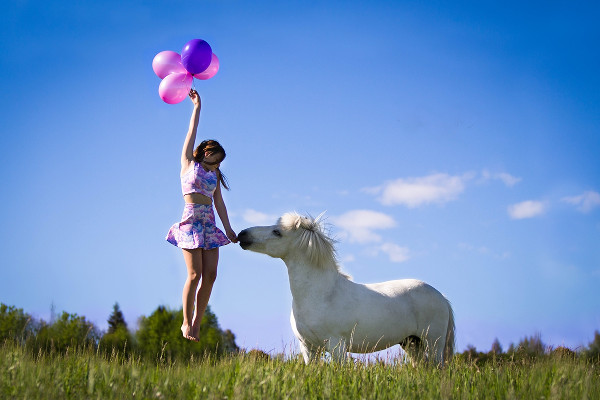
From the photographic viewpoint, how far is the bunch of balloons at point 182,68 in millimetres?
7852

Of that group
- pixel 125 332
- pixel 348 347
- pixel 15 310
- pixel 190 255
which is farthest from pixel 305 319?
pixel 125 332

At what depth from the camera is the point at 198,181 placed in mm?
7273

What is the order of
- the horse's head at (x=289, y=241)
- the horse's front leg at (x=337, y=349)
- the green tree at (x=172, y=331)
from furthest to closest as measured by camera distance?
the green tree at (x=172, y=331), the horse's head at (x=289, y=241), the horse's front leg at (x=337, y=349)

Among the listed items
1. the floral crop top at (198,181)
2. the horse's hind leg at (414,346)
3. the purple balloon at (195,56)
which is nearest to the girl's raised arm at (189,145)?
the floral crop top at (198,181)

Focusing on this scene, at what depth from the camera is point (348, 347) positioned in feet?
24.2

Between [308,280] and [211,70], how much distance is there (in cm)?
351

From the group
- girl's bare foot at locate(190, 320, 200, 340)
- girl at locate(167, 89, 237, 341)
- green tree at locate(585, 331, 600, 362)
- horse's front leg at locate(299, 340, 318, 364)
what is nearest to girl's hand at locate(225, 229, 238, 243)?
girl at locate(167, 89, 237, 341)

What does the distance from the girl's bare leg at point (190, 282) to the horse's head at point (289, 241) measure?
2.15 ft

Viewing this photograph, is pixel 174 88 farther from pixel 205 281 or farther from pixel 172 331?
pixel 172 331

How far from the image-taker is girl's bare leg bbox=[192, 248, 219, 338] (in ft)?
24.0

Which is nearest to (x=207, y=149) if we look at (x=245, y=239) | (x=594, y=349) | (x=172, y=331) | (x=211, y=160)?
(x=211, y=160)

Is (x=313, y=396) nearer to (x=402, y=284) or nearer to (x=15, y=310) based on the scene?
(x=402, y=284)

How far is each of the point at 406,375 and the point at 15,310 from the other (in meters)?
15.8

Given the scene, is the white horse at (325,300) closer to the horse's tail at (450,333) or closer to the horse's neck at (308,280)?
the horse's neck at (308,280)
